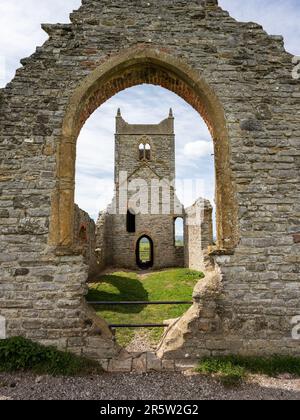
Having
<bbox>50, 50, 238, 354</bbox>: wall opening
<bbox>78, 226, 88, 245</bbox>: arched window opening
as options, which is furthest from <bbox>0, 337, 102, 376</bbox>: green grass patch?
<bbox>78, 226, 88, 245</bbox>: arched window opening

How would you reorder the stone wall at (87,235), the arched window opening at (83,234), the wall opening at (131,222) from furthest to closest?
1. the wall opening at (131,222)
2. the arched window opening at (83,234)
3. the stone wall at (87,235)

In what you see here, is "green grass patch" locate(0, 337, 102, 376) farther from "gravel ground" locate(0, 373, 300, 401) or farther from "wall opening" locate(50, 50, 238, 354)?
"wall opening" locate(50, 50, 238, 354)

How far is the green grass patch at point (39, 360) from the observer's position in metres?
3.69

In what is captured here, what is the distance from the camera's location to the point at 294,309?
4.05 metres

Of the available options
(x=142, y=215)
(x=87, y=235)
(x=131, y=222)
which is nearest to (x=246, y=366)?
(x=87, y=235)

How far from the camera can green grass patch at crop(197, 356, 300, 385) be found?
145 inches

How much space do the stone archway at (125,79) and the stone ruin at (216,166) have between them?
0.06 feet

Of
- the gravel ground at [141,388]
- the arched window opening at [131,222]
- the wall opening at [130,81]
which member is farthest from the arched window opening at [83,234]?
the gravel ground at [141,388]

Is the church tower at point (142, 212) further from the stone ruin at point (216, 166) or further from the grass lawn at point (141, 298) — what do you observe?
the stone ruin at point (216, 166)

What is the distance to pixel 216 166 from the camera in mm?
4457

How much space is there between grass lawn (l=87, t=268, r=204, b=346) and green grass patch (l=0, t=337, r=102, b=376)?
1680mm

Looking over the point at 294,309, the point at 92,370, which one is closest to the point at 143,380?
the point at 92,370

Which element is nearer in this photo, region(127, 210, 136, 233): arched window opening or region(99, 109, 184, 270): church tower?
region(99, 109, 184, 270): church tower

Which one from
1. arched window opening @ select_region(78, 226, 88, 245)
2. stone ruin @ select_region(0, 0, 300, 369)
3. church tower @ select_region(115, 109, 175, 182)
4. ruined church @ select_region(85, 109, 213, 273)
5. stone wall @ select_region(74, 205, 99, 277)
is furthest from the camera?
church tower @ select_region(115, 109, 175, 182)
